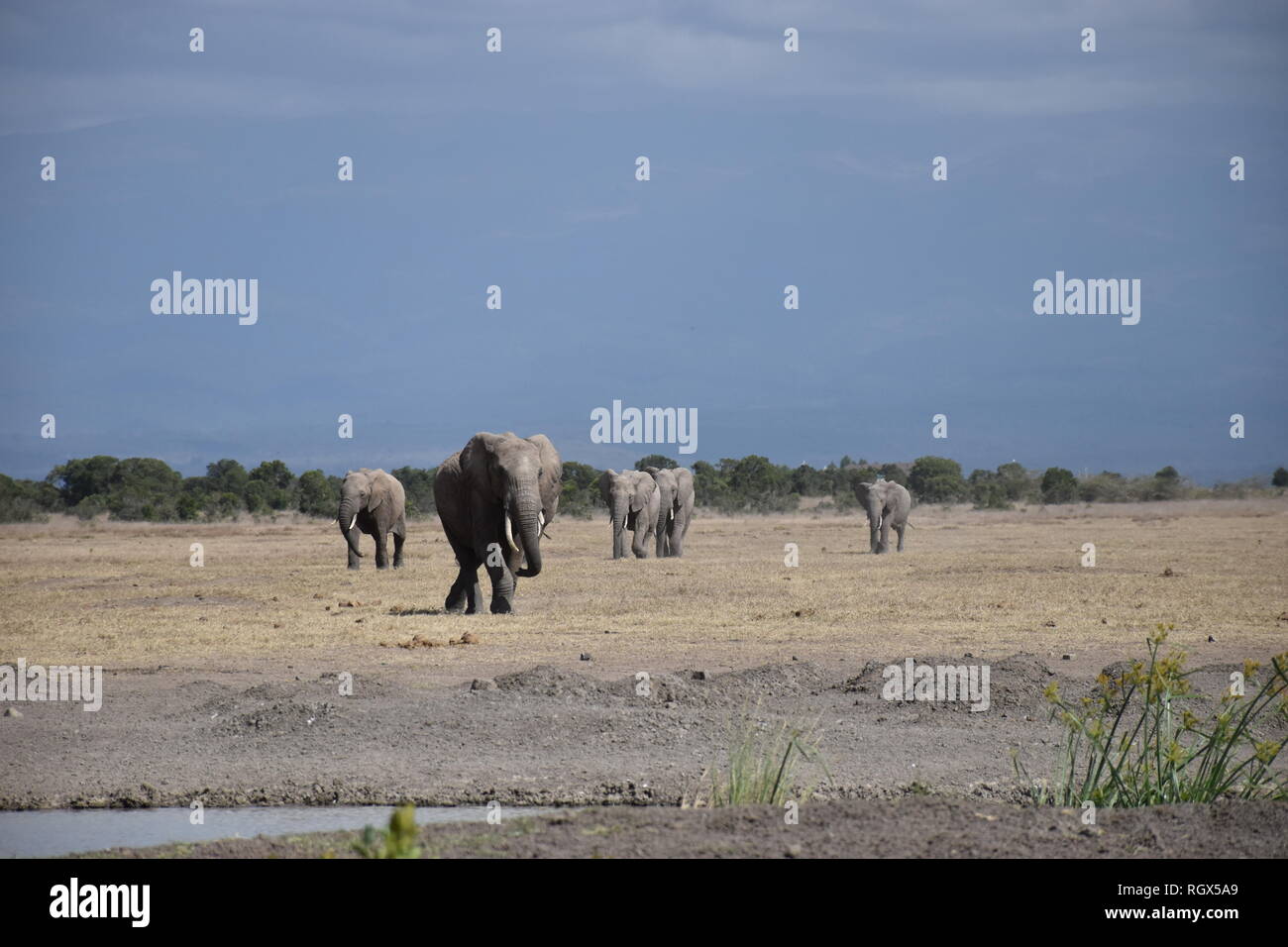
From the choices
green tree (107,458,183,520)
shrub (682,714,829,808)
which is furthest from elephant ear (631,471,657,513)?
green tree (107,458,183,520)

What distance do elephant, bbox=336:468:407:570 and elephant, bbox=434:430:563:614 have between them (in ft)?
37.3

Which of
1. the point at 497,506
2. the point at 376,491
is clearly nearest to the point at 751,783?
the point at 497,506

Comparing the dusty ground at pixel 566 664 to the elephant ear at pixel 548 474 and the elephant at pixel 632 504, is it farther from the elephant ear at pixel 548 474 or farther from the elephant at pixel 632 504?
the elephant at pixel 632 504

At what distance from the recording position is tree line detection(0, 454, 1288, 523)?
71.0m

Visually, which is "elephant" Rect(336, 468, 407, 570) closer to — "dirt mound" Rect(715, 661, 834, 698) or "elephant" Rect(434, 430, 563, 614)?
"elephant" Rect(434, 430, 563, 614)

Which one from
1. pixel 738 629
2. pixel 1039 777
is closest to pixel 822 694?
pixel 1039 777

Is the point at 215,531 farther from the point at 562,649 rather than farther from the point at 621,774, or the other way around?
the point at 621,774

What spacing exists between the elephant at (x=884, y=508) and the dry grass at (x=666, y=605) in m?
0.80

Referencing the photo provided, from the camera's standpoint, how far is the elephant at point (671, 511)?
38906 mm

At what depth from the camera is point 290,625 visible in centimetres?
1955

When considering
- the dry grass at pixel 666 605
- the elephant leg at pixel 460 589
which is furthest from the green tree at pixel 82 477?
the elephant leg at pixel 460 589

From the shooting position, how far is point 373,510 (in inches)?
1314

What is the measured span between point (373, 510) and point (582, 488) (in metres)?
50.1
